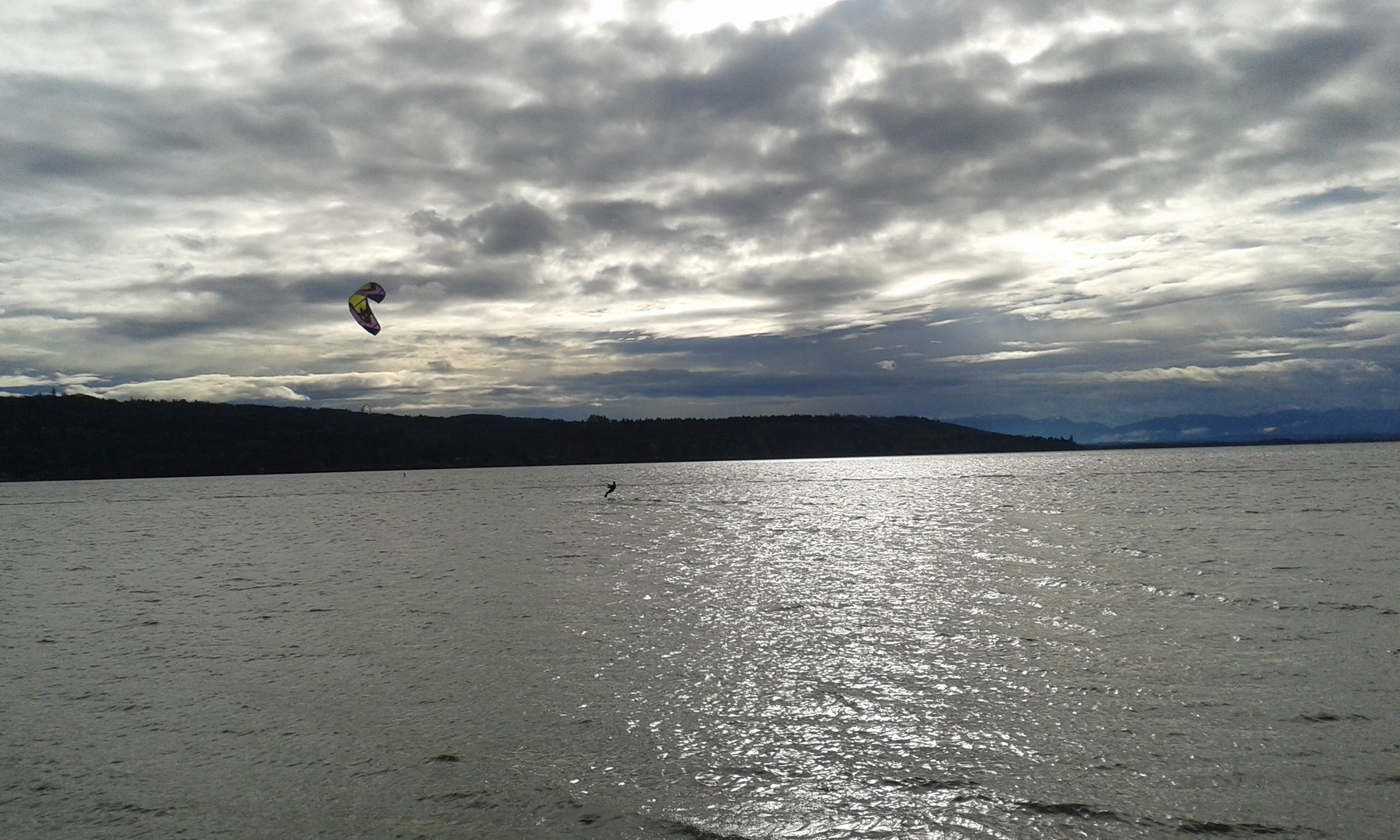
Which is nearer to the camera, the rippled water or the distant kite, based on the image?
the rippled water

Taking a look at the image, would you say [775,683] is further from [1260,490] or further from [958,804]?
[1260,490]

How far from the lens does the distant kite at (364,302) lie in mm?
44188

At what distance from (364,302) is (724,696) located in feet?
125

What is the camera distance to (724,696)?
15000 mm

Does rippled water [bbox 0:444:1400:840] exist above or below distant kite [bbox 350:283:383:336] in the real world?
below

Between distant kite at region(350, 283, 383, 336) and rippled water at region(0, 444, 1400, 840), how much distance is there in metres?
12.9

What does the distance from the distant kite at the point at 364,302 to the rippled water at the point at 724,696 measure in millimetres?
12928

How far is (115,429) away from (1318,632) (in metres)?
225

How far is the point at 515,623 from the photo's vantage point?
22984 mm

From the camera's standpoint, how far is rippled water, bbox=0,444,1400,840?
1023cm

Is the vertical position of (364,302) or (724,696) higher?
(364,302)

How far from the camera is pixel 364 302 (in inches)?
1825

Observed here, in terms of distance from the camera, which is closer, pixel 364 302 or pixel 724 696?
pixel 724 696

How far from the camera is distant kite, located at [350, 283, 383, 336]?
4419 centimetres
